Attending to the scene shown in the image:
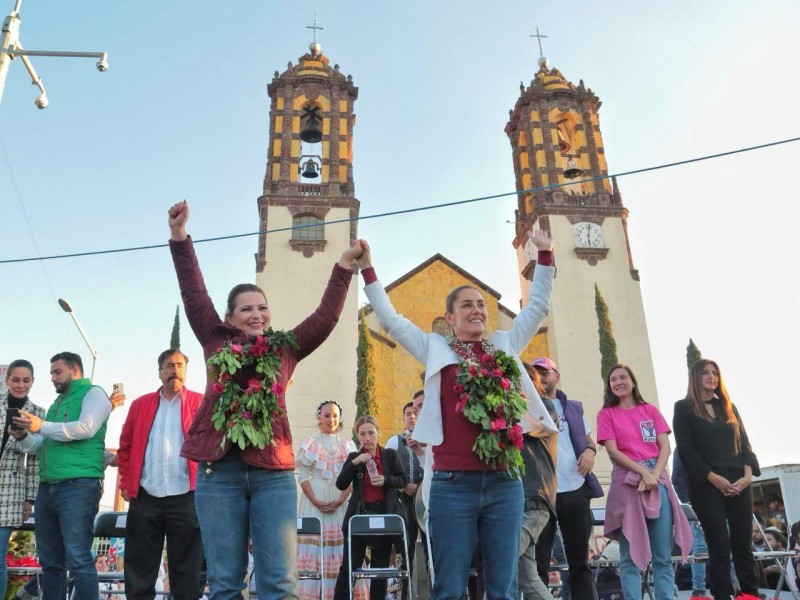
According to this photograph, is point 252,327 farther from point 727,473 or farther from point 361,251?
point 727,473

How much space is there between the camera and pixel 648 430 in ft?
17.6

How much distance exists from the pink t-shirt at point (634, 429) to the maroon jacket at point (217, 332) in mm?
2942

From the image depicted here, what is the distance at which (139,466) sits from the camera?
4.57 m

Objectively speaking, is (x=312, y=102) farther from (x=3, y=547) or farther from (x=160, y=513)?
(x=160, y=513)

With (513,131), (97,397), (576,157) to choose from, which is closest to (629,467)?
(97,397)

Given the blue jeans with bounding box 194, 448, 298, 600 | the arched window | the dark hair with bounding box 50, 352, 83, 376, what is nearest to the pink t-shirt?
the blue jeans with bounding box 194, 448, 298, 600

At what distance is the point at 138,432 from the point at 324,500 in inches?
113

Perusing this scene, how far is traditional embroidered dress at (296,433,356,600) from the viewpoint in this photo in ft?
22.6

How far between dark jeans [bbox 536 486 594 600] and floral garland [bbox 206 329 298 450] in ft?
8.66

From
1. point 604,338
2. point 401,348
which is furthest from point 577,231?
point 401,348

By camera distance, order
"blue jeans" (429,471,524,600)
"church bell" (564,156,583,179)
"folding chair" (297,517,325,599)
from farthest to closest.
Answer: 1. "church bell" (564,156,583,179)
2. "folding chair" (297,517,325,599)
3. "blue jeans" (429,471,524,600)

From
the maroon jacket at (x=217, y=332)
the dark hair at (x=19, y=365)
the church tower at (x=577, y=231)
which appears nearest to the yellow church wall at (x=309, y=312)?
the church tower at (x=577, y=231)

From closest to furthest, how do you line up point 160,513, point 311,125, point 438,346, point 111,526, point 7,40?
point 438,346 < point 160,513 < point 111,526 < point 7,40 < point 311,125

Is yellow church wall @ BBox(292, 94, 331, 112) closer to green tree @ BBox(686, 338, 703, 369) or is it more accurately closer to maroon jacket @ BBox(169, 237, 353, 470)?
green tree @ BBox(686, 338, 703, 369)
